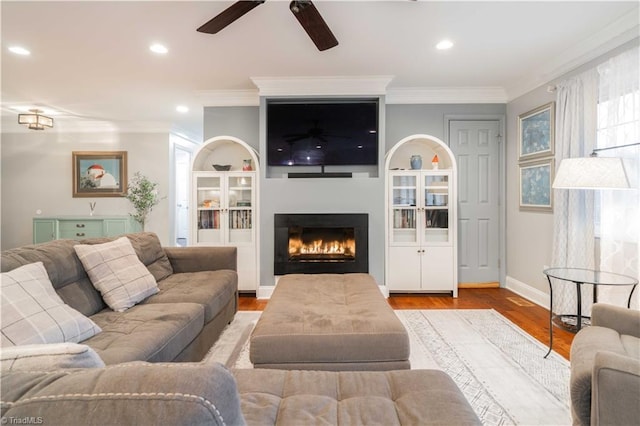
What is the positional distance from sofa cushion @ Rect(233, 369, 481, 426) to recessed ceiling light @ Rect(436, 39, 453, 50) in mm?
2814

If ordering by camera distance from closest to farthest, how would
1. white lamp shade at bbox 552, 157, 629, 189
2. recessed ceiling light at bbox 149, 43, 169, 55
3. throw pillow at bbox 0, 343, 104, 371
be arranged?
throw pillow at bbox 0, 343, 104, 371
white lamp shade at bbox 552, 157, 629, 189
recessed ceiling light at bbox 149, 43, 169, 55

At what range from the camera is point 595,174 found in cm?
216

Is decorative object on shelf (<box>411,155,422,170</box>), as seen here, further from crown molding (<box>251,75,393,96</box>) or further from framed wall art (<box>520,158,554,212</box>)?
framed wall art (<box>520,158,554,212</box>)

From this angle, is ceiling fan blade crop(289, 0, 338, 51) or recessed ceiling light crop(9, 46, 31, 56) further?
recessed ceiling light crop(9, 46, 31, 56)

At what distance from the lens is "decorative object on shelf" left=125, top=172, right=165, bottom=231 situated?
5652 mm

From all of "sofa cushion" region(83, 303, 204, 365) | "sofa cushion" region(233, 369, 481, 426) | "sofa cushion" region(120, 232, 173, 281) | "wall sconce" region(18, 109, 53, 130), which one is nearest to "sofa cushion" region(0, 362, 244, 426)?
"sofa cushion" region(233, 369, 481, 426)

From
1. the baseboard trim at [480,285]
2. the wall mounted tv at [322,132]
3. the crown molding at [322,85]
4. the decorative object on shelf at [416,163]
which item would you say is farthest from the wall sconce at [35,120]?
the baseboard trim at [480,285]

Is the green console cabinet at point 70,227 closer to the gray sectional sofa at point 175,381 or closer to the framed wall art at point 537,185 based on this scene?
the gray sectional sofa at point 175,381

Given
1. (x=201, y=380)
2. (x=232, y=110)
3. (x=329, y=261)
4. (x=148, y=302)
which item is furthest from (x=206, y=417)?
(x=232, y=110)

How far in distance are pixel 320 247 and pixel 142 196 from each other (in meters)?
3.74

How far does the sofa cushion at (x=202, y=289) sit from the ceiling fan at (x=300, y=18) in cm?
189

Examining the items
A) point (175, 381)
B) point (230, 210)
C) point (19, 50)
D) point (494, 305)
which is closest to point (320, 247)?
point (230, 210)

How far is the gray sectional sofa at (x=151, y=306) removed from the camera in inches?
60.6

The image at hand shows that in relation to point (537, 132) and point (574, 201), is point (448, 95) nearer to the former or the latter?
point (537, 132)
